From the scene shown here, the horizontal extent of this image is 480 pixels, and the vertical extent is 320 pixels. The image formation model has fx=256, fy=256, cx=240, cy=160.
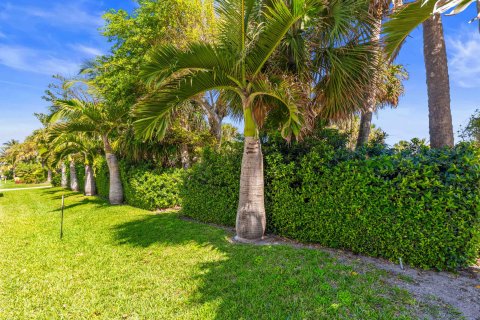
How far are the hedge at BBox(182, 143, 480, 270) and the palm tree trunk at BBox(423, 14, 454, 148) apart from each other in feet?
3.02

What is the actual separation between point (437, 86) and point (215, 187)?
5.46 m

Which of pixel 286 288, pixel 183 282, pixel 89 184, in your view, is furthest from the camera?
pixel 89 184

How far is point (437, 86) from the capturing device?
479 centimetres

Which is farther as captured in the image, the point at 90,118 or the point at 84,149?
the point at 84,149

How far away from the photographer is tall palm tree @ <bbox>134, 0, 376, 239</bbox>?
463 cm

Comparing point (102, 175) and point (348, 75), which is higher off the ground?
point (348, 75)

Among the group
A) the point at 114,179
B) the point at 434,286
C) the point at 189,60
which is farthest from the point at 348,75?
the point at 114,179

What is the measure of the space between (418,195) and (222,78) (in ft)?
13.1

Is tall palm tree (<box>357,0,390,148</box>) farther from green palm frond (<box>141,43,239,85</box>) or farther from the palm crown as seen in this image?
green palm frond (<box>141,43,239,85</box>)

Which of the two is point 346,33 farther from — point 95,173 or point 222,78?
point 95,173

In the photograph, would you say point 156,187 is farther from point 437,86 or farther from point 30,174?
point 30,174

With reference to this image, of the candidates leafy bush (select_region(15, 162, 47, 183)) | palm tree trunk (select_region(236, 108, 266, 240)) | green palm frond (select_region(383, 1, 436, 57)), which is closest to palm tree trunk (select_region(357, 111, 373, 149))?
green palm frond (select_region(383, 1, 436, 57))

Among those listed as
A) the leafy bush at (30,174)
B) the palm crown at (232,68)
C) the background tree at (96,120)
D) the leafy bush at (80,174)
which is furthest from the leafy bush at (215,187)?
the leafy bush at (30,174)

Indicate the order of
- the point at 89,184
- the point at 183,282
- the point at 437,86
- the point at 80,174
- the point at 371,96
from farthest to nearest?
the point at 80,174 < the point at 89,184 < the point at 371,96 < the point at 437,86 < the point at 183,282
